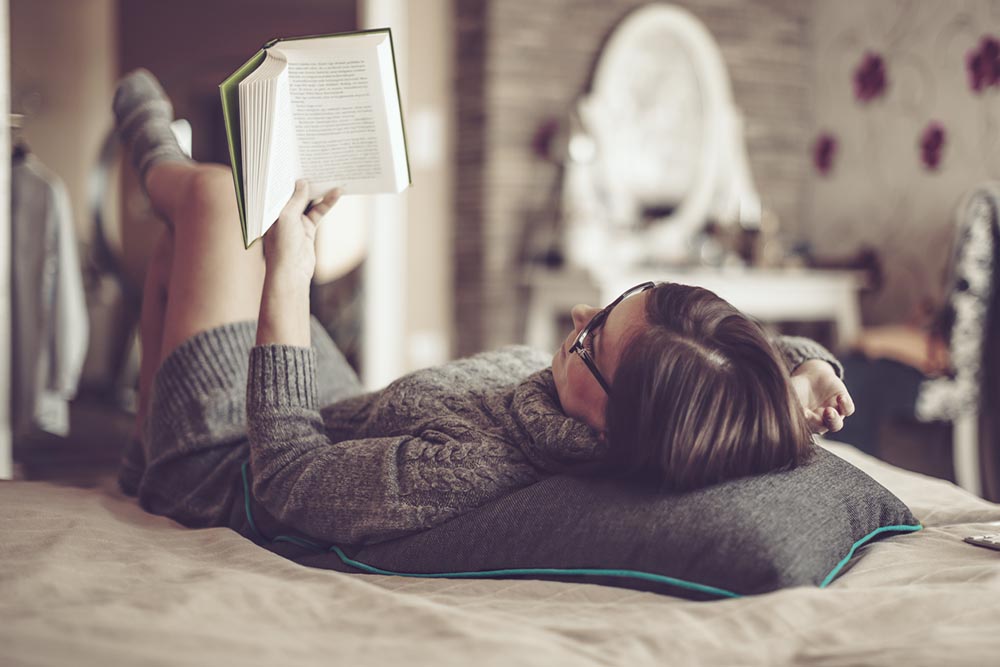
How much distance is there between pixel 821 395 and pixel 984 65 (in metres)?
2.89

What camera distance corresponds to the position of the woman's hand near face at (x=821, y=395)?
1031mm

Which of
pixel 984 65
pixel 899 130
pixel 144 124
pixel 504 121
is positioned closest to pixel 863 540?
pixel 144 124

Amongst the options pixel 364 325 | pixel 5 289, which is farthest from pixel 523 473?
pixel 364 325

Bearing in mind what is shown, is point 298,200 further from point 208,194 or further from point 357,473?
point 357,473

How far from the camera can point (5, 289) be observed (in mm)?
2441

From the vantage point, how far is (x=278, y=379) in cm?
100

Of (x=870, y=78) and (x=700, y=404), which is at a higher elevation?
(x=870, y=78)

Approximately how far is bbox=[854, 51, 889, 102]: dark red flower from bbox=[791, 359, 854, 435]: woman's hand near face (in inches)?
125

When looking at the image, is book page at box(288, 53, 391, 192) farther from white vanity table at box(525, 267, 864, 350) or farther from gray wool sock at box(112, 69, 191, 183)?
white vanity table at box(525, 267, 864, 350)

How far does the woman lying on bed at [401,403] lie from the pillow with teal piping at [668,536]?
0.02 m

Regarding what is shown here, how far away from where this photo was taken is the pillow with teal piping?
2.59 ft

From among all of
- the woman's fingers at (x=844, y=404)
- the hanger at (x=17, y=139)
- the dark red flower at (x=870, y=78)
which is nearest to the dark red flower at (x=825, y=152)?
the dark red flower at (x=870, y=78)

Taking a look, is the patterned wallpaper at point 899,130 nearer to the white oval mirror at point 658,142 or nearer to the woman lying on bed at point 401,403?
the white oval mirror at point 658,142

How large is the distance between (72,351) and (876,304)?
304cm
